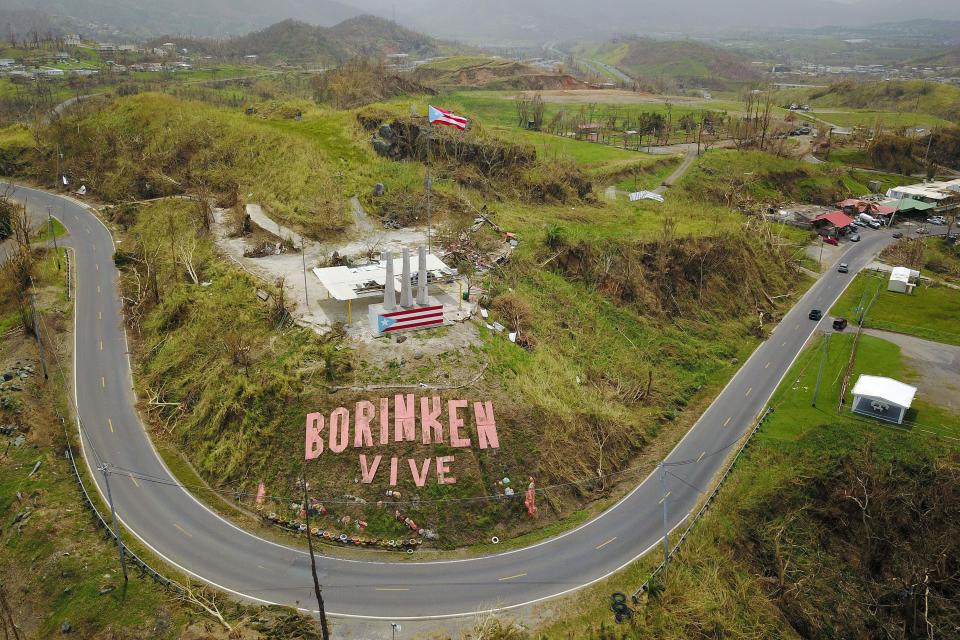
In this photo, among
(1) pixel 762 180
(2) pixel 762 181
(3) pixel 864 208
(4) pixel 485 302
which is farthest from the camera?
(1) pixel 762 180

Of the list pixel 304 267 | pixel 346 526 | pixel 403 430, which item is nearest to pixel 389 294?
pixel 304 267

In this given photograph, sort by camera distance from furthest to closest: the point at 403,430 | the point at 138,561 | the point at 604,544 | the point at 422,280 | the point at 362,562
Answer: the point at 422,280 < the point at 403,430 < the point at 604,544 < the point at 362,562 < the point at 138,561

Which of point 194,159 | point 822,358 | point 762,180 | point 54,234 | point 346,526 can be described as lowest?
point 346,526

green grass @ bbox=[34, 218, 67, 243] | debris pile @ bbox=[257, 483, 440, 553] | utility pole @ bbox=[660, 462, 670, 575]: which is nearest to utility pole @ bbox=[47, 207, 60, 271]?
green grass @ bbox=[34, 218, 67, 243]

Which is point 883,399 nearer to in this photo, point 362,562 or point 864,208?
point 362,562

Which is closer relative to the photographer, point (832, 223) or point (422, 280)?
point (422, 280)

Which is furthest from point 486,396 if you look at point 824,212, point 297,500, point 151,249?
point 824,212
